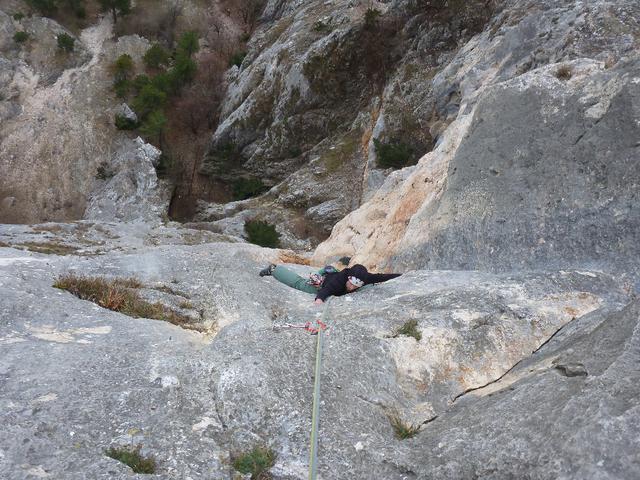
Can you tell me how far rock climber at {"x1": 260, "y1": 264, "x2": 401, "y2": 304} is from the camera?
37.1 feet

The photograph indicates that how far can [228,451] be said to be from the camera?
19.7 feet

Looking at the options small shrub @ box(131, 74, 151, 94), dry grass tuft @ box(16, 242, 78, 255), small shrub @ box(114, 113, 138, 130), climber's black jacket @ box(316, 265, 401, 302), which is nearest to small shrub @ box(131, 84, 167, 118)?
small shrub @ box(114, 113, 138, 130)

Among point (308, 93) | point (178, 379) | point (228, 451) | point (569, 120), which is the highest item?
point (308, 93)

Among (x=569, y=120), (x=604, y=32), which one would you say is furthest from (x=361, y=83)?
(x=569, y=120)

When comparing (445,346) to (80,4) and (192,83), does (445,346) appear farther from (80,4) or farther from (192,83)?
(80,4)

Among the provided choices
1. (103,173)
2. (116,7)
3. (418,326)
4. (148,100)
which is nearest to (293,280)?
(418,326)

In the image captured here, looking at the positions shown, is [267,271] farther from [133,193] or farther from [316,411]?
[133,193]

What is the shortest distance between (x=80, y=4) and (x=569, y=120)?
5640 cm

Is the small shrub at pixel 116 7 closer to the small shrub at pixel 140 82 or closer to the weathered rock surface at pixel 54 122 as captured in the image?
the weathered rock surface at pixel 54 122

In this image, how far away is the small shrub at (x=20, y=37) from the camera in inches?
1858

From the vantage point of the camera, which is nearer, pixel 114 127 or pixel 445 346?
pixel 445 346

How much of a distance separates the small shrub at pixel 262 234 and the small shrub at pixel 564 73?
18936 millimetres

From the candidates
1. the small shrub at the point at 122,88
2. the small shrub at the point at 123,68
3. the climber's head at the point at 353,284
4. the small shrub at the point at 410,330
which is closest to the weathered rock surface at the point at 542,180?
the climber's head at the point at 353,284

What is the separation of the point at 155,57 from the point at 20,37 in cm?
1240
